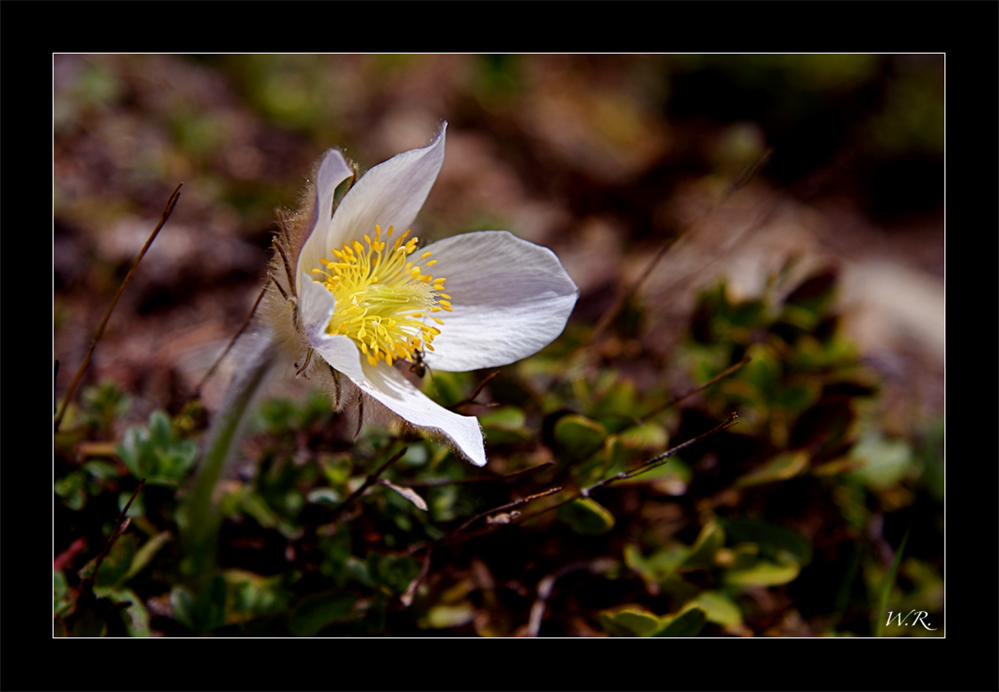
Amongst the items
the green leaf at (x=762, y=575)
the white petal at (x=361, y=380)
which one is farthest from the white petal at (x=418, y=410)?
the green leaf at (x=762, y=575)

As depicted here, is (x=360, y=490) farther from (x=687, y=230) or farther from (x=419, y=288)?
(x=687, y=230)

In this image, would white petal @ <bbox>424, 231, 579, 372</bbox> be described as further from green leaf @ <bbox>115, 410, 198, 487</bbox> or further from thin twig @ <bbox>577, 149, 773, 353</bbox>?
green leaf @ <bbox>115, 410, 198, 487</bbox>

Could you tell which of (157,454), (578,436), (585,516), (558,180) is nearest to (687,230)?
(578,436)

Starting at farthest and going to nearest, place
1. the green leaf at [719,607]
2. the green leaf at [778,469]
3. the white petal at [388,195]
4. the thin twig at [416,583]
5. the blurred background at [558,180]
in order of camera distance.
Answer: the blurred background at [558,180] < the green leaf at [778,469] < the green leaf at [719,607] < the thin twig at [416,583] < the white petal at [388,195]

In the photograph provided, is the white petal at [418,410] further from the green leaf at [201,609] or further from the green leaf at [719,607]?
the green leaf at [719,607]
